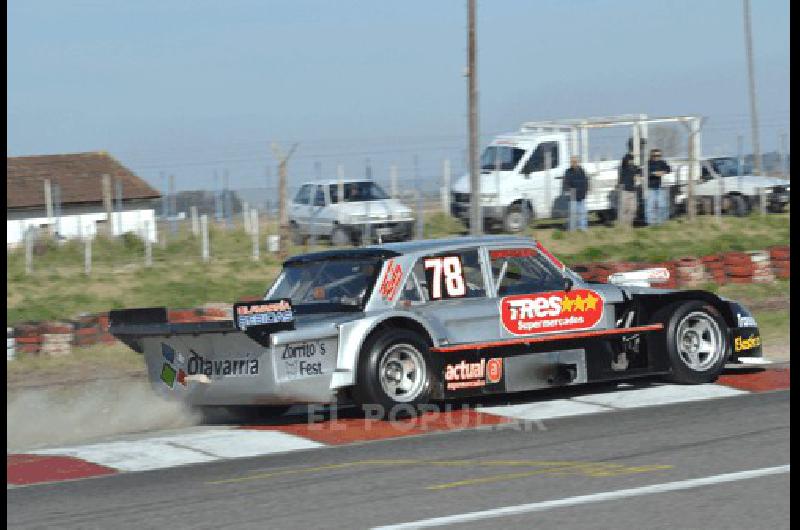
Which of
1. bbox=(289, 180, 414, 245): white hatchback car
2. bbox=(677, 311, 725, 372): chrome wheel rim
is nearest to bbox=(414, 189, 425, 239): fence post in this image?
bbox=(289, 180, 414, 245): white hatchback car

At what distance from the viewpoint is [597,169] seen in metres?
27.8

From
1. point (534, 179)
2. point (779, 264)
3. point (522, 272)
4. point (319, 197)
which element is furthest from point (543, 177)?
point (522, 272)

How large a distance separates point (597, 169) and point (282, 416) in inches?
706

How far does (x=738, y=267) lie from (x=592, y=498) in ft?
46.1

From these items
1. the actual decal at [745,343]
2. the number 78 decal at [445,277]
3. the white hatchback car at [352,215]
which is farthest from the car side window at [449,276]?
the white hatchback car at [352,215]

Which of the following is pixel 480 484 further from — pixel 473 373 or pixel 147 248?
pixel 147 248

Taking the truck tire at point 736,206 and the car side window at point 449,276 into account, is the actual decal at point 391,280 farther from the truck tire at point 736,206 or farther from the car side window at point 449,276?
the truck tire at point 736,206

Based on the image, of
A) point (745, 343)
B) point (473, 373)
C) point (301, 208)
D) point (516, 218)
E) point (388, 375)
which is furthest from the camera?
point (301, 208)

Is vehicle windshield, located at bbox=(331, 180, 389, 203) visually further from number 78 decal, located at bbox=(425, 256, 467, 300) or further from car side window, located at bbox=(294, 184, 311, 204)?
number 78 decal, located at bbox=(425, 256, 467, 300)

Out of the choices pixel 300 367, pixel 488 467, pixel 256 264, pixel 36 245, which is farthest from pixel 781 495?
pixel 36 245

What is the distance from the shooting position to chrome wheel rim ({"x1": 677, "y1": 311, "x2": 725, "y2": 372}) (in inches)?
437

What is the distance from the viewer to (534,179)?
27.3 metres

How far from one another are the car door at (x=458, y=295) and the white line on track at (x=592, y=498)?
3.25m
